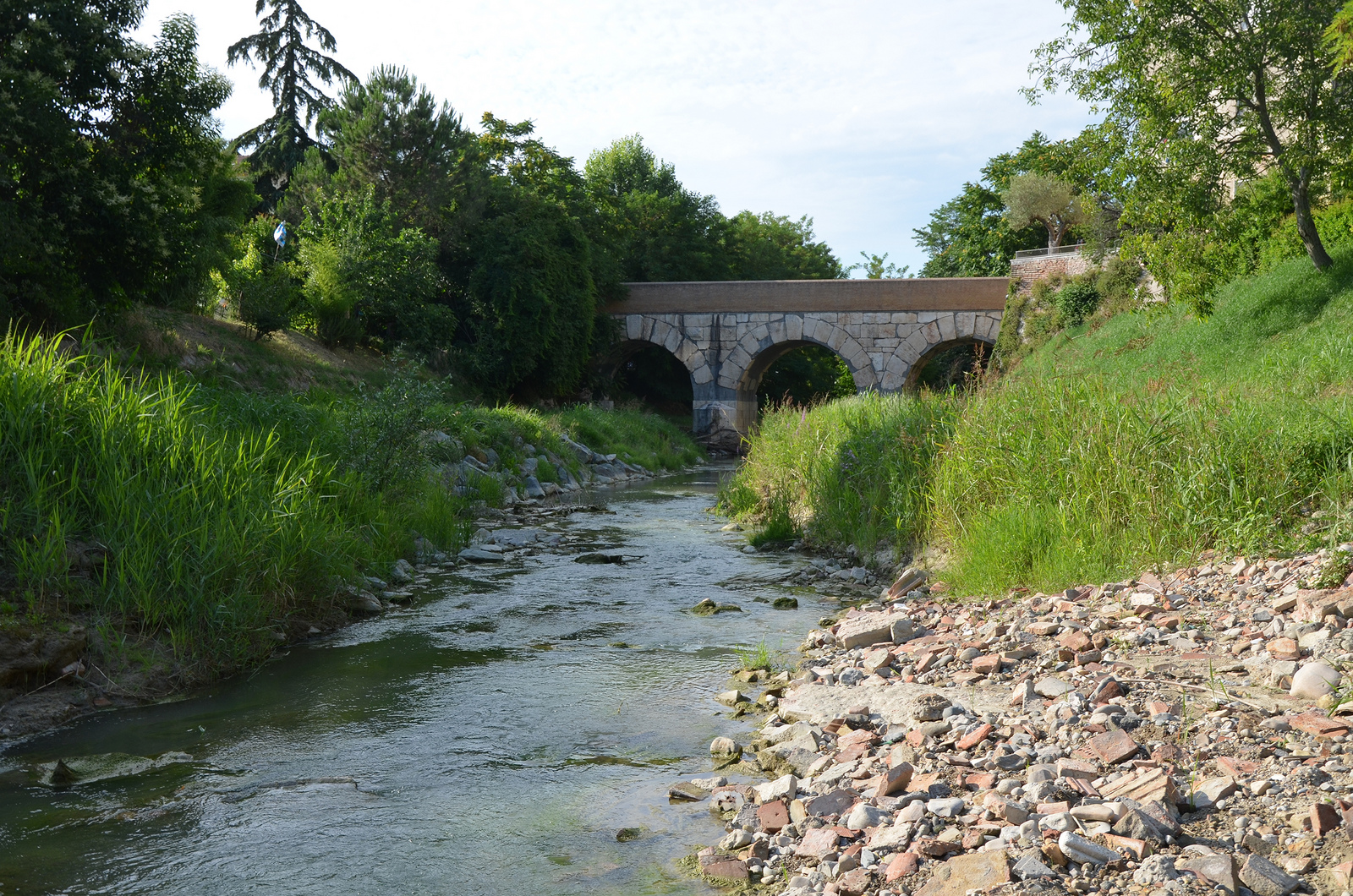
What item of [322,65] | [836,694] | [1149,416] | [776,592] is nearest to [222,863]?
[836,694]

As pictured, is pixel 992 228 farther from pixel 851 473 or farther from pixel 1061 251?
pixel 851 473

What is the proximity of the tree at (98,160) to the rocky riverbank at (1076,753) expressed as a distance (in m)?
11.1

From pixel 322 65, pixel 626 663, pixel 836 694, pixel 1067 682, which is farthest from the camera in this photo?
pixel 322 65

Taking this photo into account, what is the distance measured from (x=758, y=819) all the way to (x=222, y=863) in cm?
172

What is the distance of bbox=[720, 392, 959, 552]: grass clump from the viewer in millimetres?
8508

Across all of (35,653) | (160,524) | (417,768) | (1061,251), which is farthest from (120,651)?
(1061,251)

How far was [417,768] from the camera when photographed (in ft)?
13.1

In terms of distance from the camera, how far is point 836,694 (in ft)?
15.2

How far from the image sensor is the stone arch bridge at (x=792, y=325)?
104 feet

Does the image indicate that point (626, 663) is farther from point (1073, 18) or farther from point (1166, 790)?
point (1073, 18)

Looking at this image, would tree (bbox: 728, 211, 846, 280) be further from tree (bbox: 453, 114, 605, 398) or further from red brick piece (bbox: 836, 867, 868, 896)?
red brick piece (bbox: 836, 867, 868, 896)

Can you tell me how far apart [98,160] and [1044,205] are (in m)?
34.4

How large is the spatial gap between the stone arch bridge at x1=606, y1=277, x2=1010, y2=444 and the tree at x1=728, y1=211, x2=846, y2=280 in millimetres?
9448

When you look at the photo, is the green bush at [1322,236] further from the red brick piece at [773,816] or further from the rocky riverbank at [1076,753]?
the red brick piece at [773,816]
